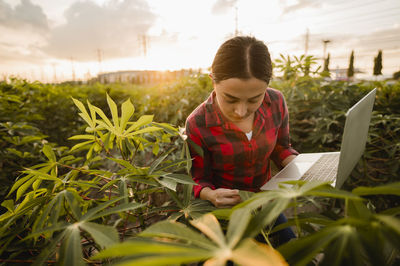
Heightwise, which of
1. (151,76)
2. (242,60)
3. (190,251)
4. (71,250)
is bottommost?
(71,250)

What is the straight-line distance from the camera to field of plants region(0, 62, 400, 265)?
30cm

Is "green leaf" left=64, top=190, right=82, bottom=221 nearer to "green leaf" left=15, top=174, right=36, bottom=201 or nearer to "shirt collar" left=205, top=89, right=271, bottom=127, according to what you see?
"green leaf" left=15, top=174, right=36, bottom=201

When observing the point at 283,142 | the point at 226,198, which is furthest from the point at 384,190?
the point at 283,142

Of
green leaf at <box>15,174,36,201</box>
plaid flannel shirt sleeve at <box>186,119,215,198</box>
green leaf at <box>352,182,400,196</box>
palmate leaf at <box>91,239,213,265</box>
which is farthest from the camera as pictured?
plaid flannel shirt sleeve at <box>186,119,215,198</box>

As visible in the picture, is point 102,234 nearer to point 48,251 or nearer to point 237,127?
point 48,251

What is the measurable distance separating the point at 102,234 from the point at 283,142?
1.24 metres

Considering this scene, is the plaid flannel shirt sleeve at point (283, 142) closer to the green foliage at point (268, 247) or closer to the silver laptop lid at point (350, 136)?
the silver laptop lid at point (350, 136)

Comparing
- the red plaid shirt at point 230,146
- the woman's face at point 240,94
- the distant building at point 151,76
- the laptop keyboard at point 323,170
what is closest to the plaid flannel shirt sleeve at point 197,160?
the red plaid shirt at point 230,146

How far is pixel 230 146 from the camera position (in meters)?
1.19

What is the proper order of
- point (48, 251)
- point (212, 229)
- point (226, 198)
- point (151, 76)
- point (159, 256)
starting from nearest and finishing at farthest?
point (159, 256) < point (212, 229) < point (48, 251) < point (226, 198) < point (151, 76)

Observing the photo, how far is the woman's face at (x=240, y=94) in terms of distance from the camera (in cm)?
95

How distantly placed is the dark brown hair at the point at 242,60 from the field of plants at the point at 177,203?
336 millimetres

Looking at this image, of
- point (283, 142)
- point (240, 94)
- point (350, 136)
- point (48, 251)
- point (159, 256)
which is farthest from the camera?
point (283, 142)

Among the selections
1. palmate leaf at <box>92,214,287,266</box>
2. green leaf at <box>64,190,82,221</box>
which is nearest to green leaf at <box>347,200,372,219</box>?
palmate leaf at <box>92,214,287,266</box>
